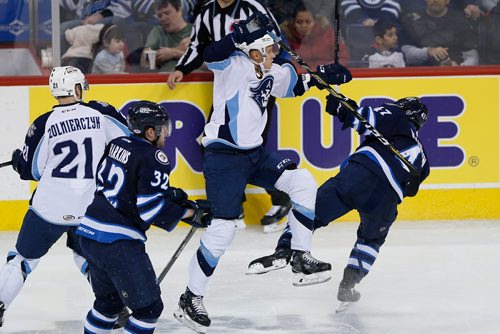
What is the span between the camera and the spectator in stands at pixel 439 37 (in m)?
7.31

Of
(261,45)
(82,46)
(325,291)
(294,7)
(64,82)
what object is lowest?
(325,291)

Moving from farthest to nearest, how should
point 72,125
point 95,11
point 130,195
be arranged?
point 95,11
point 72,125
point 130,195

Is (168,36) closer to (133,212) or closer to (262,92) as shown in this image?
(262,92)

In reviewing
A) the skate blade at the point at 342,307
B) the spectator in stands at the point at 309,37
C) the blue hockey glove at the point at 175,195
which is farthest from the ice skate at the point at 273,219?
the blue hockey glove at the point at 175,195

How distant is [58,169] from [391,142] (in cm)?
146

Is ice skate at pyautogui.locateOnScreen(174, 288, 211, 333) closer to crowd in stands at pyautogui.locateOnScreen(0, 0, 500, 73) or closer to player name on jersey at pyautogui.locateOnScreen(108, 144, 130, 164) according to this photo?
player name on jersey at pyautogui.locateOnScreen(108, 144, 130, 164)

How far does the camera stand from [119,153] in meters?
4.56

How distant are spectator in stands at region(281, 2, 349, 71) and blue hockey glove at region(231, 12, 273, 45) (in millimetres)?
1693

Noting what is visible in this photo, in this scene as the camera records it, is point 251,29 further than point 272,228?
No

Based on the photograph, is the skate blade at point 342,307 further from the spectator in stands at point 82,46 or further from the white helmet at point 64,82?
the spectator in stands at point 82,46

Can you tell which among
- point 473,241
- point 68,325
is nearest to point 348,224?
point 473,241

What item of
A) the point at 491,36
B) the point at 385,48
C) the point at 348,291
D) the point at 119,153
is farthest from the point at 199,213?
the point at 491,36

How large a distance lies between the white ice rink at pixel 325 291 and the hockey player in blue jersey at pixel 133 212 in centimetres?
78

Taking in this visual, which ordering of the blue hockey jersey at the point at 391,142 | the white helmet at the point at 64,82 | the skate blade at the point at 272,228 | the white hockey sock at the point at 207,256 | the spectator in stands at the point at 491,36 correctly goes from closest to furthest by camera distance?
the white helmet at the point at 64,82 → the white hockey sock at the point at 207,256 → the blue hockey jersey at the point at 391,142 → the skate blade at the point at 272,228 → the spectator in stands at the point at 491,36
